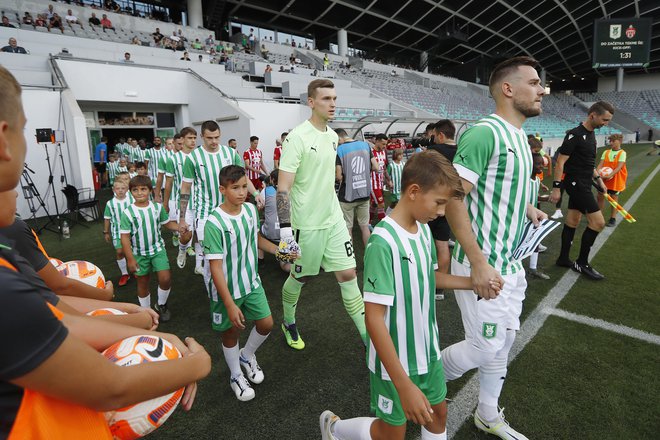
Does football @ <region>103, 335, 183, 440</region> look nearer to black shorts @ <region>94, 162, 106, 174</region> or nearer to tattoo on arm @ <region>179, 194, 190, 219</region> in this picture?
tattoo on arm @ <region>179, 194, 190, 219</region>

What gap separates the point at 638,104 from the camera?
48.9 m

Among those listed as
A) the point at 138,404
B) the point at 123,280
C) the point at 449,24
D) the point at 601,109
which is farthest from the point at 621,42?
the point at 138,404

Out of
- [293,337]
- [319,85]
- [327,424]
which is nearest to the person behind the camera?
[327,424]

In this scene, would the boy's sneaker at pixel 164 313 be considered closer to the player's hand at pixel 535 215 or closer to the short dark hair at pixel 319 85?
the short dark hair at pixel 319 85

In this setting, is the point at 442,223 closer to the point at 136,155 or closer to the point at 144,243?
the point at 144,243

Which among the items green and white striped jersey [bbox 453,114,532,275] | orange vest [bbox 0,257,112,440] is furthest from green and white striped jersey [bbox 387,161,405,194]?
orange vest [bbox 0,257,112,440]

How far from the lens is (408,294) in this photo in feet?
5.97

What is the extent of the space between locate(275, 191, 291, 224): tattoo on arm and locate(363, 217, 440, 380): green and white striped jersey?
1471mm

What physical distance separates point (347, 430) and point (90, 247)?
7.56 m

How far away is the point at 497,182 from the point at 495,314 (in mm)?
802

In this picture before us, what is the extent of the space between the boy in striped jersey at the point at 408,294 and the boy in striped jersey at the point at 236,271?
1.35 metres

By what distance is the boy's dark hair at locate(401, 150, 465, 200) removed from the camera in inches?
69.0

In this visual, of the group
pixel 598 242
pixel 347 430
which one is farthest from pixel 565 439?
pixel 598 242

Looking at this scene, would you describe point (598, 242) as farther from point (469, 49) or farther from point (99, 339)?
point (469, 49)
